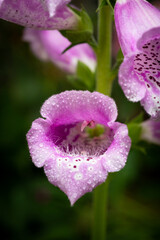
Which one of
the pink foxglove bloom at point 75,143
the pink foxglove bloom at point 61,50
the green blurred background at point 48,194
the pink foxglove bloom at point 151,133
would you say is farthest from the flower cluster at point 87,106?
the green blurred background at point 48,194

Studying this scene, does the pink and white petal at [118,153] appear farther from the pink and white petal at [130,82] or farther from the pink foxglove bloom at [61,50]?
the pink foxglove bloom at [61,50]

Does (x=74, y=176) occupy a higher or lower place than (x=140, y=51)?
lower

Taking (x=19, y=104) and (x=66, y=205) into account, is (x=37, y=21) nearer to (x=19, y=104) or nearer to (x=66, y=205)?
(x=66, y=205)

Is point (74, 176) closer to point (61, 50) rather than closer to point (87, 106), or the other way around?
point (87, 106)

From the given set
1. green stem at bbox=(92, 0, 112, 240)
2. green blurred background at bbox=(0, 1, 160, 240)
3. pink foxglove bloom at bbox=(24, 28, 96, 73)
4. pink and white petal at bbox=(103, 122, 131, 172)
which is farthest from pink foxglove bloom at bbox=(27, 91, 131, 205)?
green blurred background at bbox=(0, 1, 160, 240)

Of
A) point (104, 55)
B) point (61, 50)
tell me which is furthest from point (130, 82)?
point (61, 50)

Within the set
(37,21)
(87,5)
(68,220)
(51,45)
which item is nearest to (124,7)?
(37,21)
